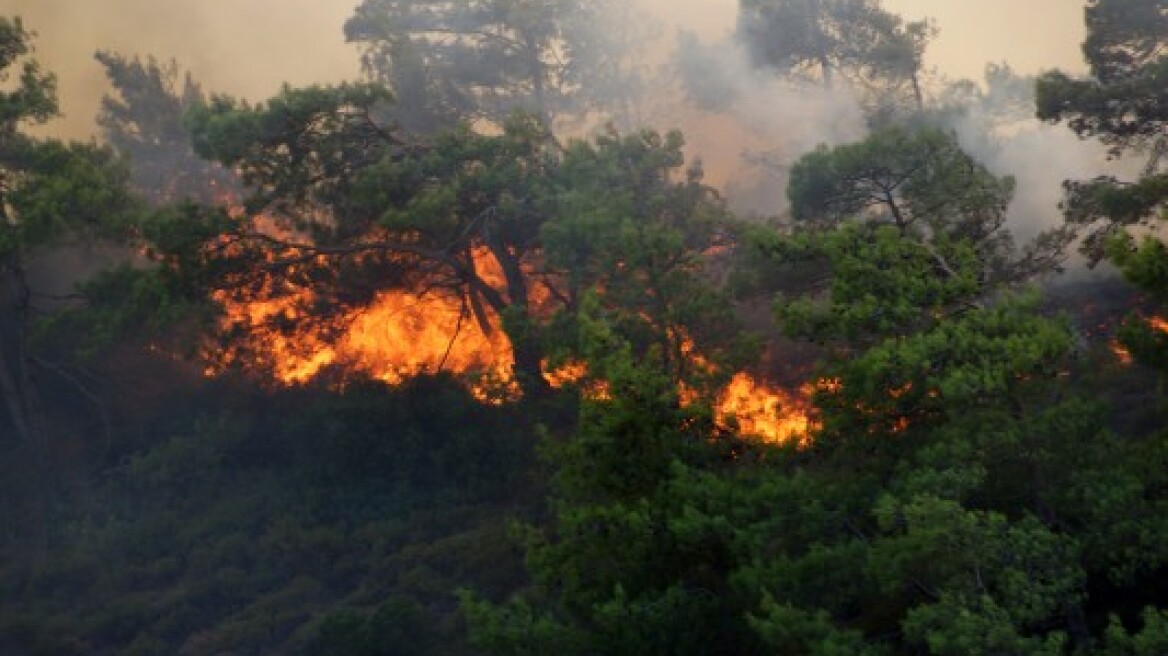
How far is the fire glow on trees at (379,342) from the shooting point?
1105 inches

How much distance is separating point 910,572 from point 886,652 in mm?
798

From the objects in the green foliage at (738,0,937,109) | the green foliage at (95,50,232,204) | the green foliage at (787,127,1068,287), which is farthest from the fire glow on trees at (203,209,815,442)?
the green foliage at (95,50,232,204)

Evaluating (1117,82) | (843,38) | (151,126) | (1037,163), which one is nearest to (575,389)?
(1117,82)

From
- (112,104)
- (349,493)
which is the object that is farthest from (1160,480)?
(112,104)

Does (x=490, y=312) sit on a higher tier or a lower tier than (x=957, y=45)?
lower

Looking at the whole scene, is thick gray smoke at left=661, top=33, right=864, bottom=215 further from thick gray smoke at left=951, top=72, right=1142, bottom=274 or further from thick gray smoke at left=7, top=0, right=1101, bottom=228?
thick gray smoke at left=951, top=72, right=1142, bottom=274

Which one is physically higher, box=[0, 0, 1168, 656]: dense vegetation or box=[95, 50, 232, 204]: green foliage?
box=[95, 50, 232, 204]: green foliage

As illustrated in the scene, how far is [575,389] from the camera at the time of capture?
20.5 m

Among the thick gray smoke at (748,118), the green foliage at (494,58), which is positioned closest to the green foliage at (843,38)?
the thick gray smoke at (748,118)

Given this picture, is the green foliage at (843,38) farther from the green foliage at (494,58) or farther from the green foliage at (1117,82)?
the green foliage at (1117,82)

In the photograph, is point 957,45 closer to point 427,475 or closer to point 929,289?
point 427,475

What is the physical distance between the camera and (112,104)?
5550cm

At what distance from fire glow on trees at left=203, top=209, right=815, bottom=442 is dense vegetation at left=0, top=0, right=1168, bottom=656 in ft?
0.75

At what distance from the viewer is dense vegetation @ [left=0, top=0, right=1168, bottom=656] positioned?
1124 cm
